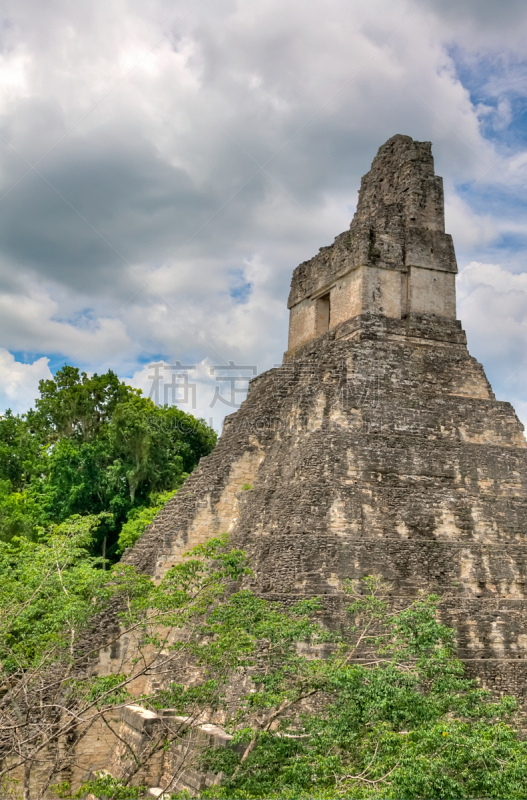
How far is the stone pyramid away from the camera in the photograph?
11414mm

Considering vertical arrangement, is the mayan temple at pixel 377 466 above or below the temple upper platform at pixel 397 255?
below

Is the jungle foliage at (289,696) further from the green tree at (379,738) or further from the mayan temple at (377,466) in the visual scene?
the mayan temple at (377,466)

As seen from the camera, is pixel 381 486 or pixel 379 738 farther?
pixel 381 486

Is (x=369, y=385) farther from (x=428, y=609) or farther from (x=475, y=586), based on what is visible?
(x=428, y=609)

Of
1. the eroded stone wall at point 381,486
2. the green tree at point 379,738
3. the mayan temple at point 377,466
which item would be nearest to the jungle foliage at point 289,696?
the green tree at point 379,738

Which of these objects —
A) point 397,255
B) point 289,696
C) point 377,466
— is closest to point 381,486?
point 377,466

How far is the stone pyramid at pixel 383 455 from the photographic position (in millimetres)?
11414

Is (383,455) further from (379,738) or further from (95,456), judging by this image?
(95,456)

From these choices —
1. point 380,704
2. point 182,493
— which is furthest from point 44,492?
point 380,704

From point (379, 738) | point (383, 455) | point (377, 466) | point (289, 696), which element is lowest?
point (379, 738)

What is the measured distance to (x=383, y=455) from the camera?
503 inches

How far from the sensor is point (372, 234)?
15.4 meters

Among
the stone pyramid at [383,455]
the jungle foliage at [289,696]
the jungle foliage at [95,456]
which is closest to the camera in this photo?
the jungle foliage at [289,696]

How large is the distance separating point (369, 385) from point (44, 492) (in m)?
15.3
